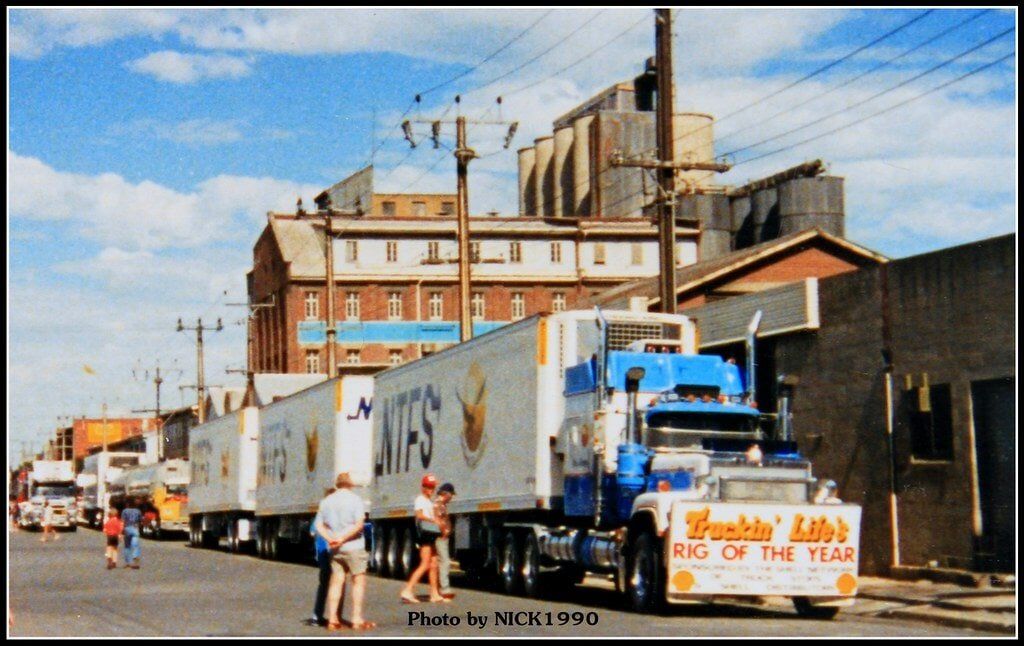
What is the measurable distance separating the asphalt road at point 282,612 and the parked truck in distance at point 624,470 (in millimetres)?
614

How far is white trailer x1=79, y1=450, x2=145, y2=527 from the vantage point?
7988 cm

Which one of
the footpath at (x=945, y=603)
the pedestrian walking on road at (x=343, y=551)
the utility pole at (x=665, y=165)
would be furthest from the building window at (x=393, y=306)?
the pedestrian walking on road at (x=343, y=551)

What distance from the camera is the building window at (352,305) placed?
9511 centimetres

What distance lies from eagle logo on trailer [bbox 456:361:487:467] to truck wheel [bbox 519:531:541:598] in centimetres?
224

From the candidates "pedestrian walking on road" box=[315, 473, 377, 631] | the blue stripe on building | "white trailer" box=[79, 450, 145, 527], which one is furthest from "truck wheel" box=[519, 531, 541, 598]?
the blue stripe on building

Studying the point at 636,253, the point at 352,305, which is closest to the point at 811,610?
the point at 352,305

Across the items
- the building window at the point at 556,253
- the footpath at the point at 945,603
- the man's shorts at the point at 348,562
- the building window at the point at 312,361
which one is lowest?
the footpath at the point at 945,603

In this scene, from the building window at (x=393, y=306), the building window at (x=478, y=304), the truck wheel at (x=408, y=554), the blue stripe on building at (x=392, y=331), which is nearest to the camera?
the truck wheel at (x=408, y=554)

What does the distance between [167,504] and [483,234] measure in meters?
38.9

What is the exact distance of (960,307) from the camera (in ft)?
79.0

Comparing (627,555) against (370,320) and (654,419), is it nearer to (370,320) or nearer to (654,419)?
(654,419)

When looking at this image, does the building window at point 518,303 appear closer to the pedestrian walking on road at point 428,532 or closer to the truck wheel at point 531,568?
the truck wheel at point 531,568

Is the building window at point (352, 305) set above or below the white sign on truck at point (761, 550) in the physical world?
A: above

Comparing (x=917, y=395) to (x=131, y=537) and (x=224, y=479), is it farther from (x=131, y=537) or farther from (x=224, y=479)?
(x=224, y=479)
